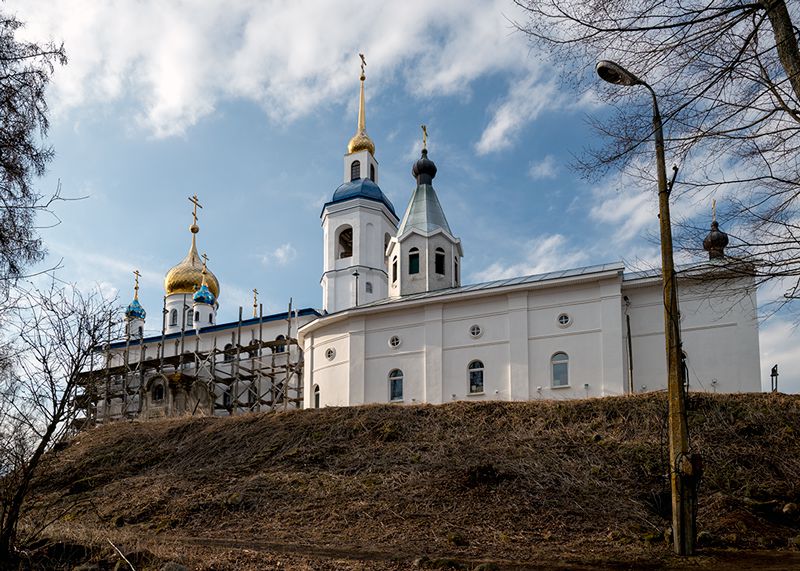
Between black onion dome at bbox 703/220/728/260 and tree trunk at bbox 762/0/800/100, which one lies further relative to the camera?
black onion dome at bbox 703/220/728/260

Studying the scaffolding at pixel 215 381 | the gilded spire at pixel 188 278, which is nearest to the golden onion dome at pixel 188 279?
the gilded spire at pixel 188 278

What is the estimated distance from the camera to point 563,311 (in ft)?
92.1

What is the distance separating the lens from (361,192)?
4756 centimetres

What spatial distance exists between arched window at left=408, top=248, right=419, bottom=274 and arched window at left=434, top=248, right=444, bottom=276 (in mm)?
860

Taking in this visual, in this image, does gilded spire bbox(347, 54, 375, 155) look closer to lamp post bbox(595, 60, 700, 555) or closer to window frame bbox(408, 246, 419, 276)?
window frame bbox(408, 246, 419, 276)

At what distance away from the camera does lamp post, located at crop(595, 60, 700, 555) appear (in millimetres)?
8953

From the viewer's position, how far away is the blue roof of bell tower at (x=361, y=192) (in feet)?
156

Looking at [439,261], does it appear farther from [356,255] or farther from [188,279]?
[188,279]

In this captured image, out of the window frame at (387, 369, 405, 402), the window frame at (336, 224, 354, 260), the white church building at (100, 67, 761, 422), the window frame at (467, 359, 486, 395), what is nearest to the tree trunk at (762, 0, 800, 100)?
the white church building at (100, 67, 761, 422)

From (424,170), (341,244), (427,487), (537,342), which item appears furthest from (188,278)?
(427,487)

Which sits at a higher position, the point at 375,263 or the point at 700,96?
the point at 375,263

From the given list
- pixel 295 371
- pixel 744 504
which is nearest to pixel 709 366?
pixel 744 504

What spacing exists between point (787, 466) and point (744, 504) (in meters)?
3.14

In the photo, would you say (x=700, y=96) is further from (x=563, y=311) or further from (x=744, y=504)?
(x=563, y=311)
